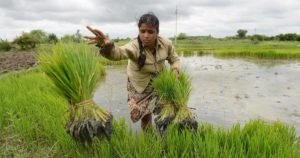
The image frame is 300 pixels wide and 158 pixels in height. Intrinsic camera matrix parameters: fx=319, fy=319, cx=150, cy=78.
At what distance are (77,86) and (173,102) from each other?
86 cm

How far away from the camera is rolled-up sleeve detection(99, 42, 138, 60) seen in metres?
2.38

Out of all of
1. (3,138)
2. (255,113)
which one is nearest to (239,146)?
(3,138)

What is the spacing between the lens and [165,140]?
100 inches

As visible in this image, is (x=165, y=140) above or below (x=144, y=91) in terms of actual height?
below

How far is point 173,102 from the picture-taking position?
2648 mm

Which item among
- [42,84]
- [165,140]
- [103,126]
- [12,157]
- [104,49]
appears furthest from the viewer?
[42,84]

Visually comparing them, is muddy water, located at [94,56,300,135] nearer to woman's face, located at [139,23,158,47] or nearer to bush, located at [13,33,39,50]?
woman's face, located at [139,23,158,47]

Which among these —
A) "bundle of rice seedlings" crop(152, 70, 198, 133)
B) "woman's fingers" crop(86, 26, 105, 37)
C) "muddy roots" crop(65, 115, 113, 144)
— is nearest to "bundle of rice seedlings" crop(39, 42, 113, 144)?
"muddy roots" crop(65, 115, 113, 144)

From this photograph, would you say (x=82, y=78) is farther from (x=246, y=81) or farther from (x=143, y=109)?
(x=246, y=81)

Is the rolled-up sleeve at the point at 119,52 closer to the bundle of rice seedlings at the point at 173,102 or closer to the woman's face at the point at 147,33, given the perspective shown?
the woman's face at the point at 147,33

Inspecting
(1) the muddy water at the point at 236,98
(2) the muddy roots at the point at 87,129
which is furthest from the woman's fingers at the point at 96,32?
(1) the muddy water at the point at 236,98

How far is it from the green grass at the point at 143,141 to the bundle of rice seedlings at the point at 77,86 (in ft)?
0.53

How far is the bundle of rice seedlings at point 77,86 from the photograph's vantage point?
2129mm

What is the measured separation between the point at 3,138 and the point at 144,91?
148 cm
